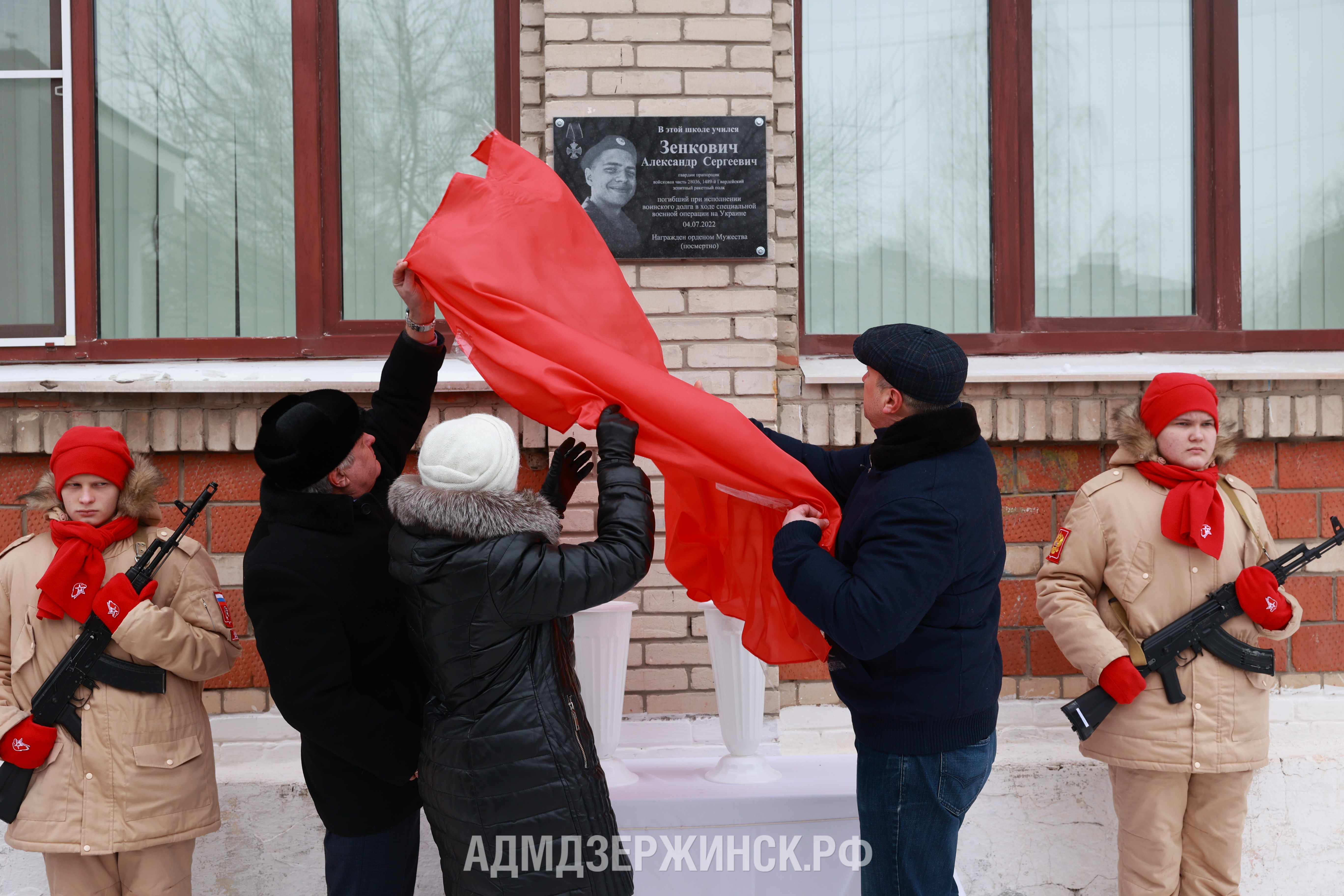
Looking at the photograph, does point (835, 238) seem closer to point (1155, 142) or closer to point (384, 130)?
point (1155, 142)

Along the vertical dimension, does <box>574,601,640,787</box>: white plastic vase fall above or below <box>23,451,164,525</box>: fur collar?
below

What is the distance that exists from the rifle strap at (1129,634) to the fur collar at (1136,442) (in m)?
0.44

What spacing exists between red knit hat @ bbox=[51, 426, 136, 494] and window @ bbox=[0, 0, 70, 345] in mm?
1133

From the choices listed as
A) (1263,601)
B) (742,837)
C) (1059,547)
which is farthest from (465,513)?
(1263,601)

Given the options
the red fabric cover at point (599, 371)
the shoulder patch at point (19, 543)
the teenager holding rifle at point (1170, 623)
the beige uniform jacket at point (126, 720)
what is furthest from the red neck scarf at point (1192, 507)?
the shoulder patch at point (19, 543)

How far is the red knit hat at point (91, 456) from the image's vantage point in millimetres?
2725

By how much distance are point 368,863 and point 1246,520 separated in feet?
8.92

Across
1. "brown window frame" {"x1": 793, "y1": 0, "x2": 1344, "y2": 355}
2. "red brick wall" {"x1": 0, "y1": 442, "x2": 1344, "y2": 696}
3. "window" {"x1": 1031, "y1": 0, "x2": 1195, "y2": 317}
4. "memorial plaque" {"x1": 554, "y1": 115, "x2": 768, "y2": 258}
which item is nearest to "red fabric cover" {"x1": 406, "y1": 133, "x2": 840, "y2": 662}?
"memorial plaque" {"x1": 554, "y1": 115, "x2": 768, "y2": 258}

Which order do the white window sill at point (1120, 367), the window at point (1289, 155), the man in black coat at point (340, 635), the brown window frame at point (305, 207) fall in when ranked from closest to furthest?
the man in black coat at point (340, 635), the white window sill at point (1120, 367), the brown window frame at point (305, 207), the window at point (1289, 155)

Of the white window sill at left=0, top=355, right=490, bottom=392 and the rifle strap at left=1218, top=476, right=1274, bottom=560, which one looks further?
the white window sill at left=0, top=355, right=490, bottom=392

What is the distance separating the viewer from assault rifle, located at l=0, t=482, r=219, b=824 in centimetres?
266

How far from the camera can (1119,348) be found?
385cm

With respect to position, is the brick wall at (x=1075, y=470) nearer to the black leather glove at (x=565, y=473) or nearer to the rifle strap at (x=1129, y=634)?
the rifle strap at (x=1129, y=634)

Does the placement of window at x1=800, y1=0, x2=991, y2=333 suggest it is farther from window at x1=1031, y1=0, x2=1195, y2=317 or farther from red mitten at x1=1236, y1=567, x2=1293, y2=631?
red mitten at x1=1236, y1=567, x2=1293, y2=631
